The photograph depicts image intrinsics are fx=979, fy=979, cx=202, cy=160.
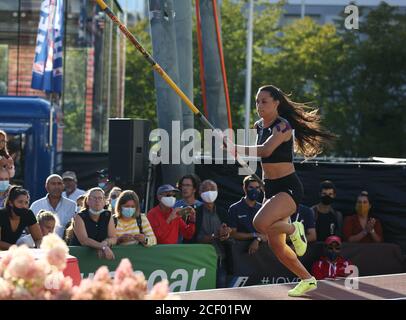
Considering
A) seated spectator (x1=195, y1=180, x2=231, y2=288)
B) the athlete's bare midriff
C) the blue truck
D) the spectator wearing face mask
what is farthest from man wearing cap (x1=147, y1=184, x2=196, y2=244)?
the blue truck

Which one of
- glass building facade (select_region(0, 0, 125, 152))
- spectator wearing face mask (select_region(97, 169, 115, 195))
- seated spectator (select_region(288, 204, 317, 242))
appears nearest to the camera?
seated spectator (select_region(288, 204, 317, 242))

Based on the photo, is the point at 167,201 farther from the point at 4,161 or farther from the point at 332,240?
the point at 332,240

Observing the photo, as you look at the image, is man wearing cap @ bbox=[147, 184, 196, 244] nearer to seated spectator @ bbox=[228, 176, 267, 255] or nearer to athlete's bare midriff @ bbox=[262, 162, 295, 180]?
seated spectator @ bbox=[228, 176, 267, 255]

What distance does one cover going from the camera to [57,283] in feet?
15.0

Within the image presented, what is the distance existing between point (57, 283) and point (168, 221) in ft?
20.9

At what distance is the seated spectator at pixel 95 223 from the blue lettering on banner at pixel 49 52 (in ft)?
22.1

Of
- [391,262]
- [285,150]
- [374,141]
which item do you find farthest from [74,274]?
[374,141]

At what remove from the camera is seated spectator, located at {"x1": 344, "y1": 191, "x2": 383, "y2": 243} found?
1264 centimetres

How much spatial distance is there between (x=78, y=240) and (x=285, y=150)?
9.20ft

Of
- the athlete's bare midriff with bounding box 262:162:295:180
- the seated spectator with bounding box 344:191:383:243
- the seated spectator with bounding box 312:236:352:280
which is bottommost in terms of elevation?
Answer: the seated spectator with bounding box 312:236:352:280

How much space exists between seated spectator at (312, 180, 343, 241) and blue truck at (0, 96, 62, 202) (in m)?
4.27

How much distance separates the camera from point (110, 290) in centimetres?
Answer: 439

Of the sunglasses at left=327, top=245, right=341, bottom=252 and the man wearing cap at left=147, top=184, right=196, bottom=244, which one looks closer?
the man wearing cap at left=147, top=184, right=196, bottom=244

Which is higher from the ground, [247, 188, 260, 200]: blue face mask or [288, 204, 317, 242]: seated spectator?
[247, 188, 260, 200]: blue face mask
